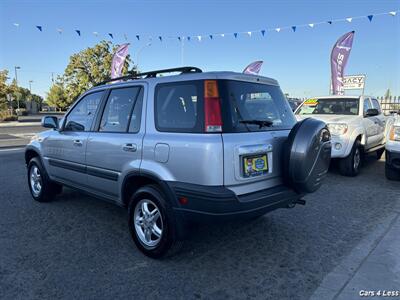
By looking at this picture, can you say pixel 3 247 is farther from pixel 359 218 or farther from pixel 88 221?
pixel 359 218

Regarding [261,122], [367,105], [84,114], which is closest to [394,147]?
[367,105]

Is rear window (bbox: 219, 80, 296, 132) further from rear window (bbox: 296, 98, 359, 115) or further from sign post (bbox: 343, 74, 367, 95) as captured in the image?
sign post (bbox: 343, 74, 367, 95)

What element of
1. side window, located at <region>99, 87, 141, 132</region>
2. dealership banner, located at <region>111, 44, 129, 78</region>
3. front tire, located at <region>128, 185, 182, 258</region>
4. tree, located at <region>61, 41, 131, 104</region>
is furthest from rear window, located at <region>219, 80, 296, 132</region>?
tree, located at <region>61, 41, 131, 104</region>

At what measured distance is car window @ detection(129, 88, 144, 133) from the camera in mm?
3297

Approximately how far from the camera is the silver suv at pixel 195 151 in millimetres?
2658

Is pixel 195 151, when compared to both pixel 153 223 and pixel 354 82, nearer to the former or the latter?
pixel 153 223

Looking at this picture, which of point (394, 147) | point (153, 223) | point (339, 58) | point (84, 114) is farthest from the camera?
point (339, 58)

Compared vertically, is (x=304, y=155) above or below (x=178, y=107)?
below

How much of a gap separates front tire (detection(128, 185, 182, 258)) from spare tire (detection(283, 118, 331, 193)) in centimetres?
123

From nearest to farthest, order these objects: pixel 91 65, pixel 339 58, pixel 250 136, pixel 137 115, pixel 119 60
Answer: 1. pixel 250 136
2. pixel 137 115
3. pixel 339 58
4. pixel 119 60
5. pixel 91 65

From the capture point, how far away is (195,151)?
8.70ft

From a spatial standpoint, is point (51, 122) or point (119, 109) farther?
point (51, 122)

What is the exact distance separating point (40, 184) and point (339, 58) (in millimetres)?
14687

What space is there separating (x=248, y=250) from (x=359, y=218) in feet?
6.43
